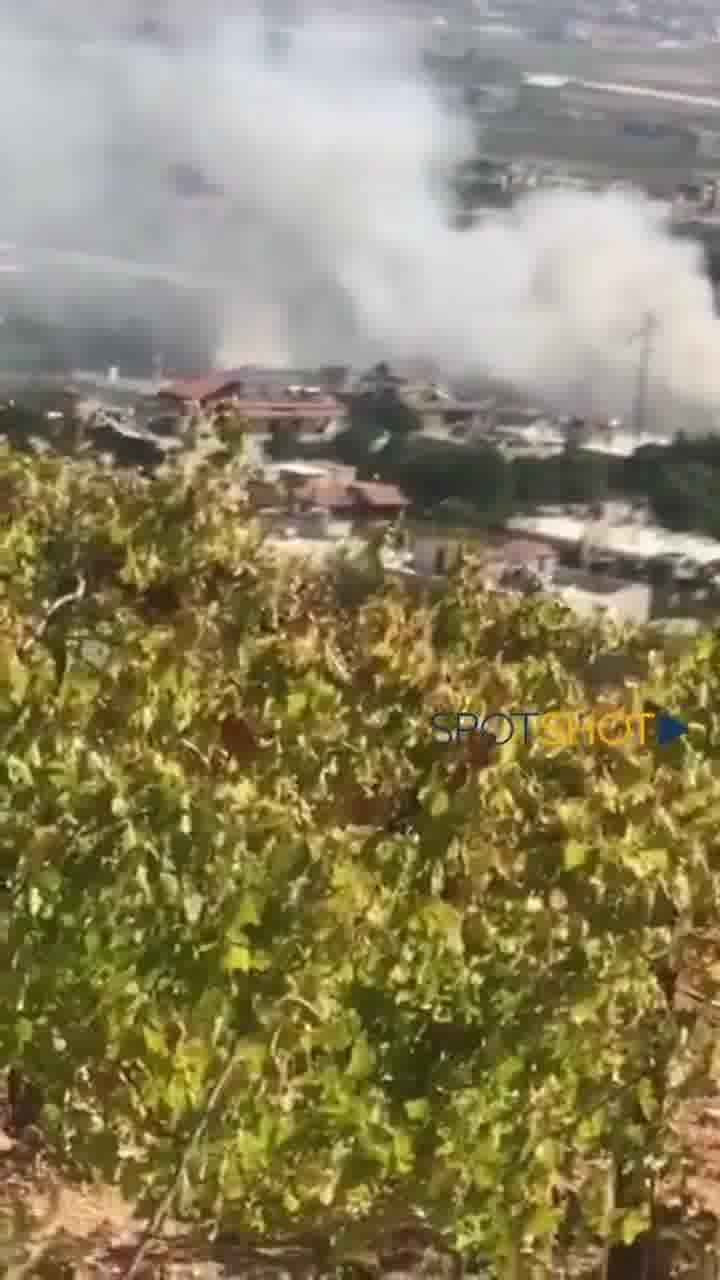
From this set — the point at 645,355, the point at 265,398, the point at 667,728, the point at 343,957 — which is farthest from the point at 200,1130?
the point at 645,355

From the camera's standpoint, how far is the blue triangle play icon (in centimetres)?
334

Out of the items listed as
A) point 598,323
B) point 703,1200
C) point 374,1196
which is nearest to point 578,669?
point 703,1200

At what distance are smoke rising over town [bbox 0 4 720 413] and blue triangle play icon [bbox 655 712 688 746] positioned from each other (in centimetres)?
258

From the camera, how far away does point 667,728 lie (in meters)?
3.39

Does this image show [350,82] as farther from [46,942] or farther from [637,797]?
[46,942]

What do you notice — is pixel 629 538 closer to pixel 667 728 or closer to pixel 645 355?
pixel 645 355

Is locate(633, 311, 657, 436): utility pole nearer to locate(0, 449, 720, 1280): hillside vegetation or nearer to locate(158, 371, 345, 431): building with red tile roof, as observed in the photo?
locate(158, 371, 345, 431): building with red tile roof

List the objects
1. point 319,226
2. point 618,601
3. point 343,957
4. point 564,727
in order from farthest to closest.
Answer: point 319,226, point 618,601, point 564,727, point 343,957

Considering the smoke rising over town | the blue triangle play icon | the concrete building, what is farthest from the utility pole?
the blue triangle play icon

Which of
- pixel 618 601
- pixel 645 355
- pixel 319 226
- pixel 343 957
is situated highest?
pixel 319 226

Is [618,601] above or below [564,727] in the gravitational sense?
below

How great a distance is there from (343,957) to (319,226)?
166 inches

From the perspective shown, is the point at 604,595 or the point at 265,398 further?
the point at 265,398

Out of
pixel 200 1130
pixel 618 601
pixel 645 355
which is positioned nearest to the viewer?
pixel 200 1130
